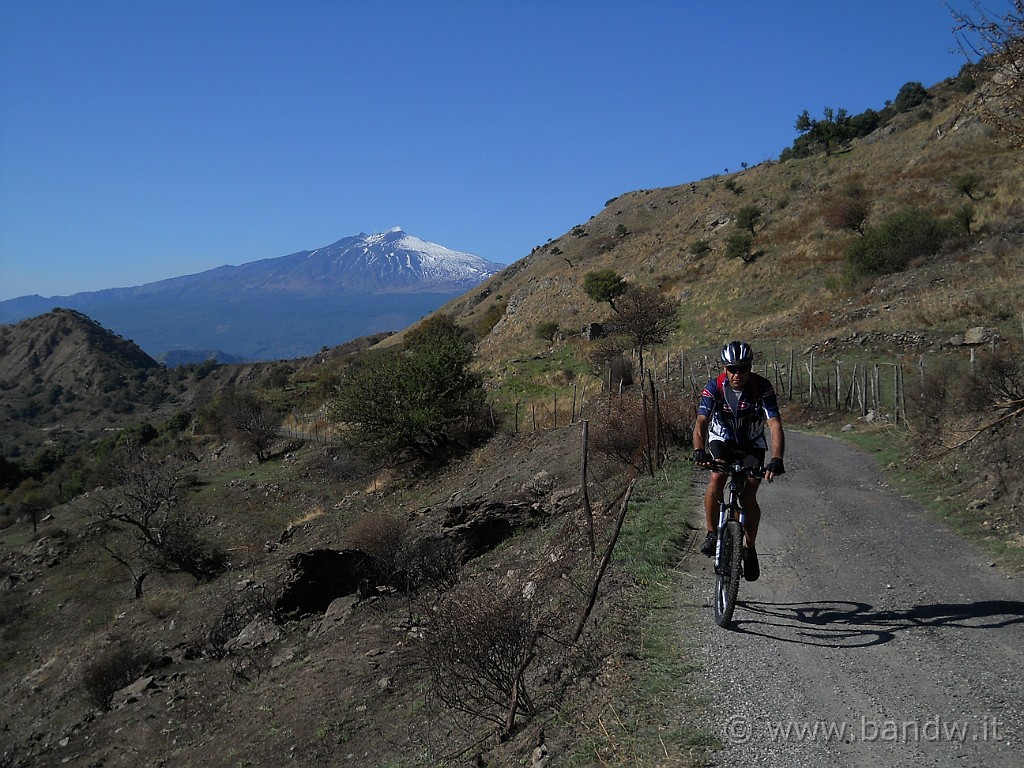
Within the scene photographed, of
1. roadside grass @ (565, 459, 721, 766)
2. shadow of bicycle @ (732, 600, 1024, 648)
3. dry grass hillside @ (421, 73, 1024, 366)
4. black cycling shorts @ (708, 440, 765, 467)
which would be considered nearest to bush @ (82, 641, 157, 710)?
roadside grass @ (565, 459, 721, 766)

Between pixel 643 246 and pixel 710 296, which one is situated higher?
pixel 643 246

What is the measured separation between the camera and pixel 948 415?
431 inches

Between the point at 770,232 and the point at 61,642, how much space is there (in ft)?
147

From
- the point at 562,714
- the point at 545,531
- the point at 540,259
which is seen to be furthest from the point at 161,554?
the point at 540,259

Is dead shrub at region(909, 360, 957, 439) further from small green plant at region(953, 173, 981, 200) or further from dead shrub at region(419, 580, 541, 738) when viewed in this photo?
small green plant at region(953, 173, 981, 200)

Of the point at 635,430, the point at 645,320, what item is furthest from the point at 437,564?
the point at 645,320

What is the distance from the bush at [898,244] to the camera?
Answer: 3066cm

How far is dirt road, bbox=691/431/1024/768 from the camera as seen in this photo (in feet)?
12.4

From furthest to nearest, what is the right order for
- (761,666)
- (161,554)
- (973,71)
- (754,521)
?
(161,554) → (973,71) → (754,521) → (761,666)

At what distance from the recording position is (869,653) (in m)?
4.87

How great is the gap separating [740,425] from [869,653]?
1.82m

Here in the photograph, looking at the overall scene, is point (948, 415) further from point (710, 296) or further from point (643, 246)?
point (643, 246)

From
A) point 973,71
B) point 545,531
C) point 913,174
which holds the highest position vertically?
point 913,174

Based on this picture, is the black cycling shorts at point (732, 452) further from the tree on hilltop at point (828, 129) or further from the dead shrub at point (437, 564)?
the tree on hilltop at point (828, 129)
